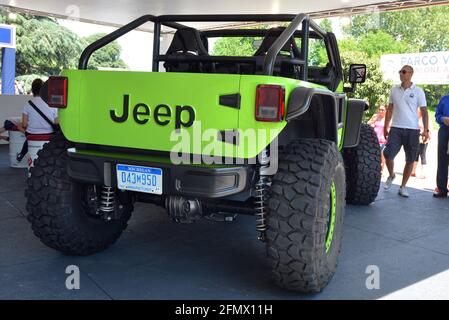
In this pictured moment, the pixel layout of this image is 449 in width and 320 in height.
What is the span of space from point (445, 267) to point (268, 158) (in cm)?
172

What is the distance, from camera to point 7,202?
5395 mm

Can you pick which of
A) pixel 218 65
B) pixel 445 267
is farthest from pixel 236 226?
pixel 445 267

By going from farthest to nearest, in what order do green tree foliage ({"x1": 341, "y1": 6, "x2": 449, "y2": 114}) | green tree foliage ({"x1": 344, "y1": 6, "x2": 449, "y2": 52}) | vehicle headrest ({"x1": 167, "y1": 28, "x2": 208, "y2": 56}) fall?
green tree foliage ({"x1": 344, "y1": 6, "x2": 449, "y2": 52}) → green tree foliage ({"x1": 341, "y1": 6, "x2": 449, "y2": 114}) → vehicle headrest ({"x1": 167, "y1": 28, "x2": 208, "y2": 56})

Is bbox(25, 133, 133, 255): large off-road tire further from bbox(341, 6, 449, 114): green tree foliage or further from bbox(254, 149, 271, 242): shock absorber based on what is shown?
bbox(341, 6, 449, 114): green tree foliage

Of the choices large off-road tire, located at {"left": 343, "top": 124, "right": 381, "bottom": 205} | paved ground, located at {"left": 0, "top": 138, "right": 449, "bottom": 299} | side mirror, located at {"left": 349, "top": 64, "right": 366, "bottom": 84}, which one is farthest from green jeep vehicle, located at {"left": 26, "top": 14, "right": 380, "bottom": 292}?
large off-road tire, located at {"left": 343, "top": 124, "right": 381, "bottom": 205}

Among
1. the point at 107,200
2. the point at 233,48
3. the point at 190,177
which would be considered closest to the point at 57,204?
the point at 107,200

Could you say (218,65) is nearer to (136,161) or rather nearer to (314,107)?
(314,107)

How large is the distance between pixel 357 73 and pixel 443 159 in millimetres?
2174

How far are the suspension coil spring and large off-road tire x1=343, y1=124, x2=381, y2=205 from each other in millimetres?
3039

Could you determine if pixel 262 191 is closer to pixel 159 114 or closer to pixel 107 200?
pixel 159 114

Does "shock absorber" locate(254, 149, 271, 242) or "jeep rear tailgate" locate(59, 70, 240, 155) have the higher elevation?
"jeep rear tailgate" locate(59, 70, 240, 155)

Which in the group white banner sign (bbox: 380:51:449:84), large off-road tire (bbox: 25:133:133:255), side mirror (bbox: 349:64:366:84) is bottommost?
large off-road tire (bbox: 25:133:133:255)

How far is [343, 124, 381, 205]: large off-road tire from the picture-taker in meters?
5.47

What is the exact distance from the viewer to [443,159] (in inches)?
249
